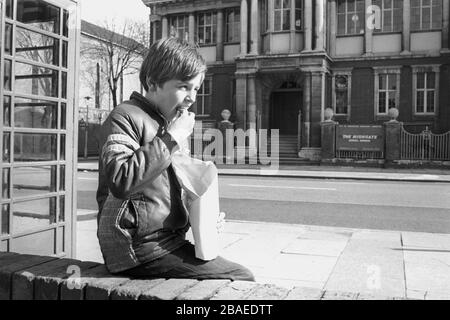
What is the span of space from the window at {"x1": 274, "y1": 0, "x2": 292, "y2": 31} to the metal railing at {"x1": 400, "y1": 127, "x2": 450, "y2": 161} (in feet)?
31.9

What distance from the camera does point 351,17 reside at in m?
28.8

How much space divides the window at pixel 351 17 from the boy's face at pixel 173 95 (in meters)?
28.5

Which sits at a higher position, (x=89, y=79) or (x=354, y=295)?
(x=89, y=79)

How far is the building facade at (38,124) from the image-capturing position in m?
3.45

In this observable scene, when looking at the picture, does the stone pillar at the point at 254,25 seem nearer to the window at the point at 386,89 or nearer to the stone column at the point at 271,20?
the stone column at the point at 271,20

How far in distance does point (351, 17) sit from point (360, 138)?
920cm

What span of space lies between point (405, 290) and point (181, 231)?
10.0ft

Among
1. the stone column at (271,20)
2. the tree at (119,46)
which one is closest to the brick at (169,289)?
the stone column at (271,20)

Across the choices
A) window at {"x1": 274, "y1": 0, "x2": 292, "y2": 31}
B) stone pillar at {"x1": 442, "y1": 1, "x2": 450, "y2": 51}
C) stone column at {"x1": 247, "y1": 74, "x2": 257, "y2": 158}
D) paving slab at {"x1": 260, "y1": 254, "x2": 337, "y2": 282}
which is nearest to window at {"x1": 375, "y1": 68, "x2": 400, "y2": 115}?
stone pillar at {"x1": 442, "y1": 1, "x2": 450, "y2": 51}

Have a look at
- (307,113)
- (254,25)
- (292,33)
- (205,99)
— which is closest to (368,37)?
(292,33)

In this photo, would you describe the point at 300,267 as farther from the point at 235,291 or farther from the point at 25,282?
the point at 25,282
